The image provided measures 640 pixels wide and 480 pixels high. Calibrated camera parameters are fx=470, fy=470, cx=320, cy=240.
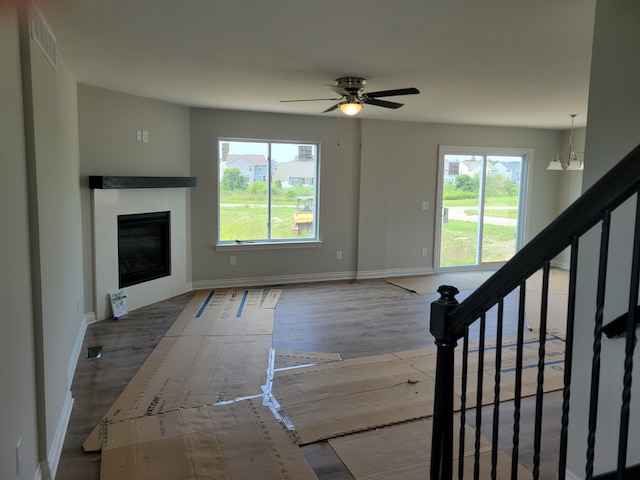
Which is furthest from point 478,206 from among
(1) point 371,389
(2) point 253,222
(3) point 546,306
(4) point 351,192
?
(3) point 546,306

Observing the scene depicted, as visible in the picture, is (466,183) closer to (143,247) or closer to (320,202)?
(320,202)

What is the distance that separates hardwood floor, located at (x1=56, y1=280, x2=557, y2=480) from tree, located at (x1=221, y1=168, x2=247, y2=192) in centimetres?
154

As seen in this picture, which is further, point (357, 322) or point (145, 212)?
point (145, 212)

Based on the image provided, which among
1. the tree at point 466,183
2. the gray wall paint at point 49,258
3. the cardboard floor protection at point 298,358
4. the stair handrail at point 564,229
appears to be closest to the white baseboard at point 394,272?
the tree at point 466,183

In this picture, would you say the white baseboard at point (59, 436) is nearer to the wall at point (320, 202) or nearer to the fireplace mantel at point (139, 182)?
the fireplace mantel at point (139, 182)

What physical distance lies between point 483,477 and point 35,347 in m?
2.36

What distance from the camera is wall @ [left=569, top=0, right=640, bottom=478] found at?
1964 millimetres

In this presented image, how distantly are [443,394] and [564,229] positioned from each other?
734mm

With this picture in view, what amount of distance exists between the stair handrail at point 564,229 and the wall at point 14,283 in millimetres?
1737

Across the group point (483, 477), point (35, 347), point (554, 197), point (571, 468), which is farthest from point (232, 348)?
point (554, 197)

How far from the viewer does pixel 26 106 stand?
2199 mm

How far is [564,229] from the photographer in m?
1.05

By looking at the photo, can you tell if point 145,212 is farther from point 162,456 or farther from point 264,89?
point 162,456

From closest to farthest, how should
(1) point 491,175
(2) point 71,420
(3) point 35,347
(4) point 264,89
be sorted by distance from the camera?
(3) point 35,347
(2) point 71,420
(4) point 264,89
(1) point 491,175
